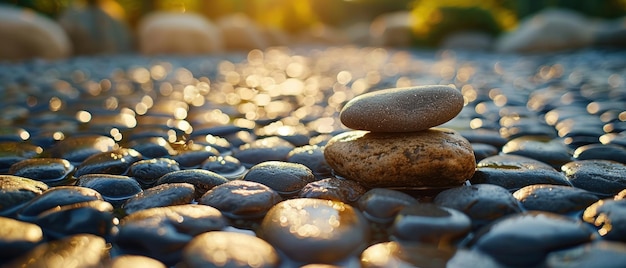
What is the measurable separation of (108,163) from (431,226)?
1354 millimetres

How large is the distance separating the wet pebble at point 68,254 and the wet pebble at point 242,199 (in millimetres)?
368

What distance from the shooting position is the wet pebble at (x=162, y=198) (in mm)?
1406

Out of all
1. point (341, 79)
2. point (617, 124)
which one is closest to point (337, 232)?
point (617, 124)

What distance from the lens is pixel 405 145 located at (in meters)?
1.68

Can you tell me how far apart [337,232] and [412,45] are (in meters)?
15.2

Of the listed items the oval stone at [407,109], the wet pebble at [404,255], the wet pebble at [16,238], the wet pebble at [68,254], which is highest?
the oval stone at [407,109]

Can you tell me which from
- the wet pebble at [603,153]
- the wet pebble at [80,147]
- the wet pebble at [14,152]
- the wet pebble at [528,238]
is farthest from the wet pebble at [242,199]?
the wet pebble at [603,153]

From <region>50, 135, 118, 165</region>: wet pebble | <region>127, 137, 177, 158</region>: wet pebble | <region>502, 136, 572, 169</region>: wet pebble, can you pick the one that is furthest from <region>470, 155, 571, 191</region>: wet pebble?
<region>50, 135, 118, 165</region>: wet pebble

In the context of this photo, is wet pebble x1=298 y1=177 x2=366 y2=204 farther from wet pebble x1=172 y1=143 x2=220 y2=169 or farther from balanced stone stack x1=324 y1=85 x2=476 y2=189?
wet pebble x1=172 y1=143 x2=220 y2=169

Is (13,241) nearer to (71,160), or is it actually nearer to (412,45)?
(71,160)

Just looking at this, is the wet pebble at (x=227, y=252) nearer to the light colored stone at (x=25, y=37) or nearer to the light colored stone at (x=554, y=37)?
the light colored stone at (x=25, y=37)

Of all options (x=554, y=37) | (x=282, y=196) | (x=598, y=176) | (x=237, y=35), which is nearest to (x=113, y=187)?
(x=282, y=196)

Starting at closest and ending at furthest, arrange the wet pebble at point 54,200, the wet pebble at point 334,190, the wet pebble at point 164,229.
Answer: the wet pebble at point 164,229, the wet pebble at point 54,200, the wet pebble at point 334,190

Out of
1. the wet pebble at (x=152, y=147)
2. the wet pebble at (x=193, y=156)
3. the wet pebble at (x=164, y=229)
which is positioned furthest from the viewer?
the wet pebble at (x=152, y=147)
